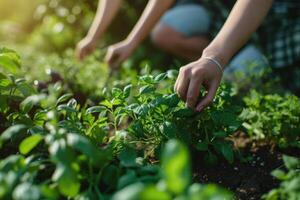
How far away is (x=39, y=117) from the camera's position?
1674 mm

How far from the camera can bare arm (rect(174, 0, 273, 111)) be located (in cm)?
166

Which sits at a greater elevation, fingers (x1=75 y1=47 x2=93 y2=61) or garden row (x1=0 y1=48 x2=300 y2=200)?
garden row (x1=0 y1=48 x2=300 y2=200)

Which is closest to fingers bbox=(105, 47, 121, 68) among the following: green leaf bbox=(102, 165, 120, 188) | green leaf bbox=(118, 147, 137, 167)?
green leaf bbox=(118, 147, 137, 167)

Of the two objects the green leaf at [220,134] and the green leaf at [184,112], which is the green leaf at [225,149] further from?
the green leaf at [184,112]

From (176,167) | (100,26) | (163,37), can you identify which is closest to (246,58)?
(163,37)

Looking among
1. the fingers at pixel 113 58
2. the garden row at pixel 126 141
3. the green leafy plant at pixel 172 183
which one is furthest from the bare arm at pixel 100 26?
the green leafy plant at pixel 172 183

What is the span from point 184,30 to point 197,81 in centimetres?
209

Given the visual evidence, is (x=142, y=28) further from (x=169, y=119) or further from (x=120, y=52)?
(x=169, y=119)

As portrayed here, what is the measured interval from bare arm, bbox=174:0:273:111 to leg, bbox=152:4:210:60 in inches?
67.2

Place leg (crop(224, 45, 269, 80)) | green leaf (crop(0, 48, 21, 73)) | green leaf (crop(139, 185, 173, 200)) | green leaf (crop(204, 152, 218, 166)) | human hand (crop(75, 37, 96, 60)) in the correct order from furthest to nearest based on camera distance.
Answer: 1. leg (crop(224, 45, 269, 80))
2. human hand (crop(75, 37, 96, 60))
3. green leaf (crop(204, 152, 218, 166))
4. green leaf (crop(0, 48, 21, 73))
5. green leaf (crop(139, 185, 173, 200))

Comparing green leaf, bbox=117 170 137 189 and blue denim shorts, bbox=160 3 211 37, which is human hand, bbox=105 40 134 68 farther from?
green leaf, bbox=117 170 137 189

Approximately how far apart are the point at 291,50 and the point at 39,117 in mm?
1981

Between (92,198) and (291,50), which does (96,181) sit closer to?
(92,198)

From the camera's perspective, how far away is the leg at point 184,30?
3.64 m
